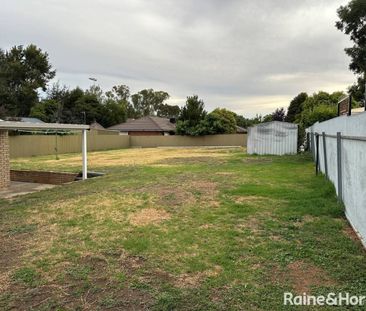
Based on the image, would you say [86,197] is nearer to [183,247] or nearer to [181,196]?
[181,196]

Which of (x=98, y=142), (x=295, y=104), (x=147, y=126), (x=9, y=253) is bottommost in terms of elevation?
(x=9, y=253)

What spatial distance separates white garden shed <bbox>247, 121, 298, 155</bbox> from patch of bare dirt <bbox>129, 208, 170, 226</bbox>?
15.7m

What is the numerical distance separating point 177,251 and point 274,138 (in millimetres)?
17768

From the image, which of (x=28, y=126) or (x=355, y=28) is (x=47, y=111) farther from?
(x=28, y=126)


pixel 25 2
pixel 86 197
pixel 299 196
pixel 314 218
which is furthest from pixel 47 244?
pixel 25 2

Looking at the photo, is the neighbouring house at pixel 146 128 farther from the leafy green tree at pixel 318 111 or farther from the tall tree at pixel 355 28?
the tall tree at pixel 355 28

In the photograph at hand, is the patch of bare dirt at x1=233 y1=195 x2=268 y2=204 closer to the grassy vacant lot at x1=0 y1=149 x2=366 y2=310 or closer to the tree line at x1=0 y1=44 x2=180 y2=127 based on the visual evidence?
the grassy vacant lot at x1=0 y1=149 x2=366 y2=310

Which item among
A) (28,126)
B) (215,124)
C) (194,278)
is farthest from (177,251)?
(215,124)

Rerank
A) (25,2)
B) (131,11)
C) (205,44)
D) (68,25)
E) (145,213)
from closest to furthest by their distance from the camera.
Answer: (145,213) < (25,2) < (131,11) < (68,25) < (205,44)

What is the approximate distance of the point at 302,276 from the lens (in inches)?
138

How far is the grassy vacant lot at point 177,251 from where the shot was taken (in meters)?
3.22

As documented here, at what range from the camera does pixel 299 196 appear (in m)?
7.29

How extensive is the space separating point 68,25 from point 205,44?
6883 mm

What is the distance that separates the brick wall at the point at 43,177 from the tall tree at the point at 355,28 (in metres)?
25.0
